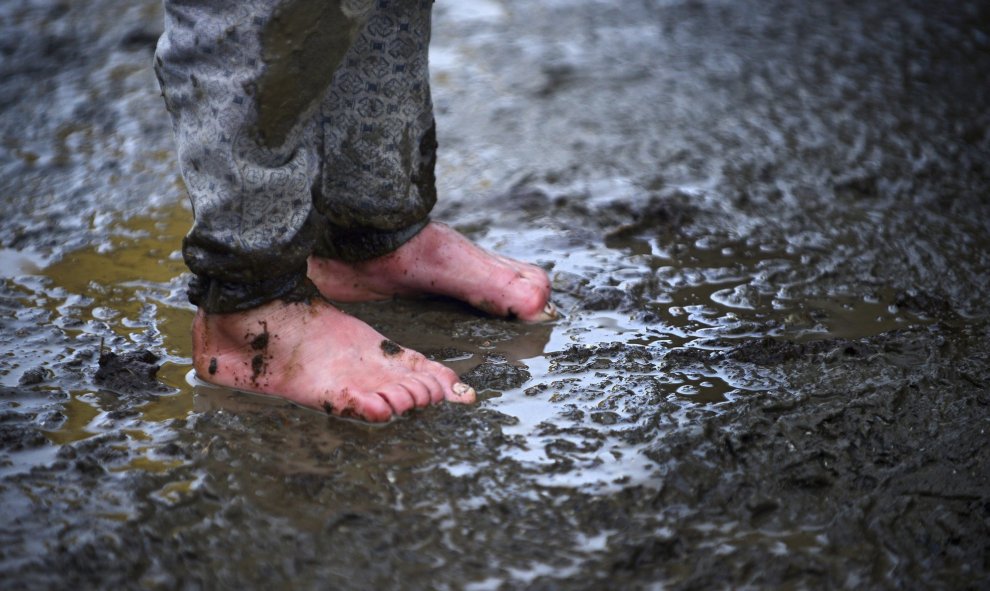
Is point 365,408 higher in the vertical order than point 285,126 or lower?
lower

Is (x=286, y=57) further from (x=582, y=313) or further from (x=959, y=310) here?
(x=959, y=310)

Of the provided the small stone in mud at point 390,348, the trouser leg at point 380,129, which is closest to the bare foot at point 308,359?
the small stone in mud at point 390,348

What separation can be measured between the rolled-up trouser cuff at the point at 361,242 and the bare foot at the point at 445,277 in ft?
0.05

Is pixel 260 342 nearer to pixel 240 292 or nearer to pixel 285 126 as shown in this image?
pixel 240 292

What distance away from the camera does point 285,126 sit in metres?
1.72

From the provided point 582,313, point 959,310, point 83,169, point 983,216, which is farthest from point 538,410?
point 83,169

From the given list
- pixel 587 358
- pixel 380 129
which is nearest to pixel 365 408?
pixel 587 358

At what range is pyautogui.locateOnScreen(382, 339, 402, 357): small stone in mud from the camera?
1.87 metres

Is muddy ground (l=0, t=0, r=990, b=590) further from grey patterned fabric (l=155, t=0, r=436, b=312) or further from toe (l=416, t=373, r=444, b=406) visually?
grey patterned fabric (l=155, t=0, r=436, b=312)

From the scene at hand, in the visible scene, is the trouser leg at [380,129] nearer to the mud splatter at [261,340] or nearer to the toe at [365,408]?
the mud splatter at [261,340]

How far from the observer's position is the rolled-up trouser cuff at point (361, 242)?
85.4 inches

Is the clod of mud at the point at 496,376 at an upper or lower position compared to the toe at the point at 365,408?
lower

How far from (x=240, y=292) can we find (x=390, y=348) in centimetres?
29

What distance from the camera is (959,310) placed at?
215cm
